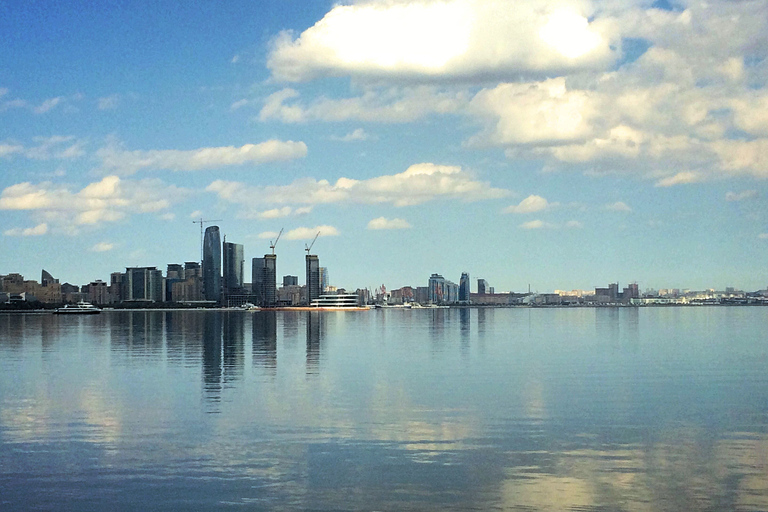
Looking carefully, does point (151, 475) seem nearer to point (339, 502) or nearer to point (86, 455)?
point (86, 455)

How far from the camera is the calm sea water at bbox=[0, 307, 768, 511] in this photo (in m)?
31.3

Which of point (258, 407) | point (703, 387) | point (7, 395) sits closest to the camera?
point (258, 407)

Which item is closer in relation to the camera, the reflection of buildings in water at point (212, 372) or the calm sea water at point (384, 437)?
the calm sea water at point (384, 437)

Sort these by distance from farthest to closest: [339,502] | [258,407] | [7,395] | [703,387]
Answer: [703,387]
[7,395]
[258,407]
[339,502]

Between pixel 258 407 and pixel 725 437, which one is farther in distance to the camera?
pixel 258 407

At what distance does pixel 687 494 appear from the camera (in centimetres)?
3131

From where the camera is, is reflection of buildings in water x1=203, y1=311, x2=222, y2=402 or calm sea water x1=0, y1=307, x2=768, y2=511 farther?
reflection of buildings in water x1=203, y1=311, x2=222, y2=402

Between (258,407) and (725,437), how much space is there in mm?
28693

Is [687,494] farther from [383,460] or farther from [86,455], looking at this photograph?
[86,455]

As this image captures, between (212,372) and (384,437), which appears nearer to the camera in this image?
(384,437)

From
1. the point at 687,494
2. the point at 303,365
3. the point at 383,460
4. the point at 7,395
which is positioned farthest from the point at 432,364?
the point at 687,494

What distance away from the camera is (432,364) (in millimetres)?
85312

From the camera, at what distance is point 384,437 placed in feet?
140

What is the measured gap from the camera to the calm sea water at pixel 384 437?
3127cm
